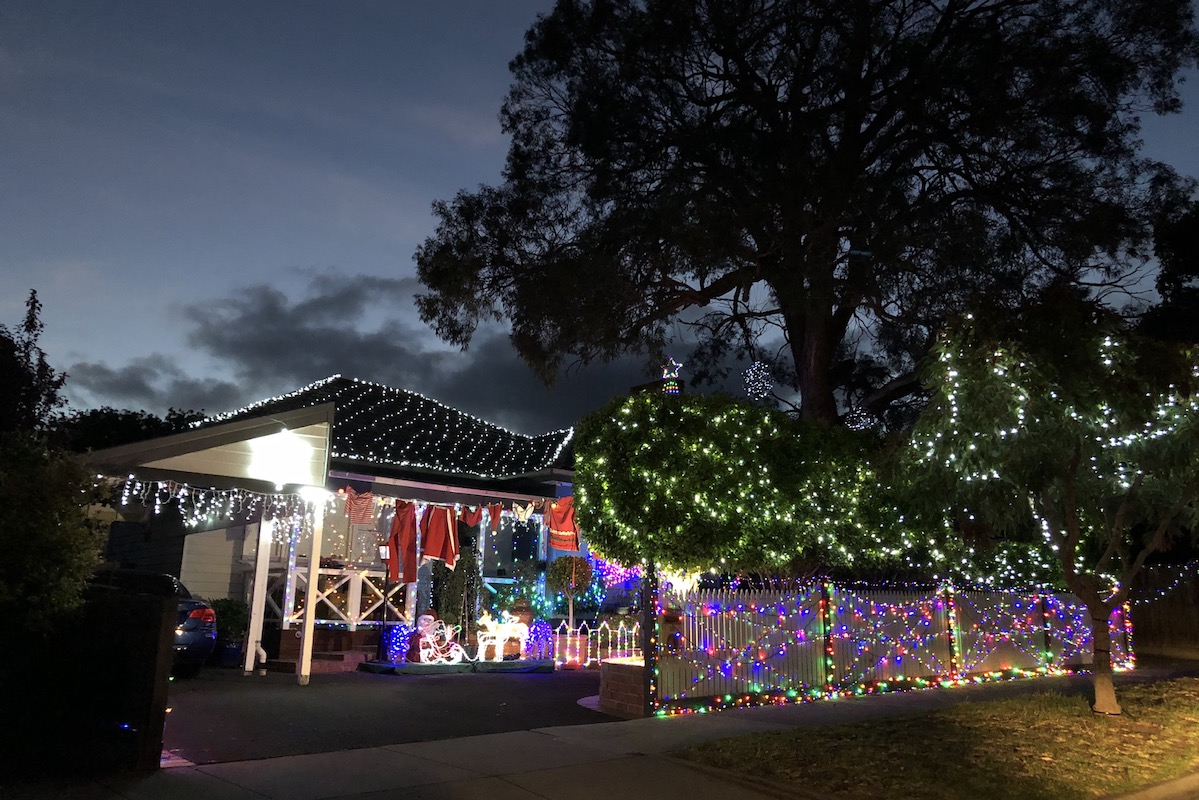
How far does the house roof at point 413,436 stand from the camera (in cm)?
1627

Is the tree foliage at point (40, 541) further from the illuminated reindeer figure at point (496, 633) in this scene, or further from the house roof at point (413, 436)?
the illuminated reindeer figure at point (496, 633)

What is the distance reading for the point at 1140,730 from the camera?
1009 cm

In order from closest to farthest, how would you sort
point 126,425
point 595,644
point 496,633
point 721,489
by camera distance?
1. point 721,489
2. point 496,633
3. point 595,644
4. point 126,425

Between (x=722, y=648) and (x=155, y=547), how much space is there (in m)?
13.0

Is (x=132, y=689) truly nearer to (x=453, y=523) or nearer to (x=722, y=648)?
(x=722, y=648)

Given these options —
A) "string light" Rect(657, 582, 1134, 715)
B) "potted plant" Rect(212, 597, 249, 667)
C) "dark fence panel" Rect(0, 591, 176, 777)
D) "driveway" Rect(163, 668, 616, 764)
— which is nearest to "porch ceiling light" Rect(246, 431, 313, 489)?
"driveway" Rect(163, 668, 616, 764)

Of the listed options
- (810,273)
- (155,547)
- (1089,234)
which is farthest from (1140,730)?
(155,547)

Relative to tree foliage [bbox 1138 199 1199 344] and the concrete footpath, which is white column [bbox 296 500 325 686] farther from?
tree foliage [bbox 1138 199 1199 344]

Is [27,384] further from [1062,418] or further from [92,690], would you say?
[1062,418]

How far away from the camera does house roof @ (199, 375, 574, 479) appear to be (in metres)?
16.3

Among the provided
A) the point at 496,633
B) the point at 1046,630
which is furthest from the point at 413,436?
the point at 1046,630

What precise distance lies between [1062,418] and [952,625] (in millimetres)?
6643

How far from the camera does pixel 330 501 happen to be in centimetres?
1497

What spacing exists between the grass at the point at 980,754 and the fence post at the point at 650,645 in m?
1.82
